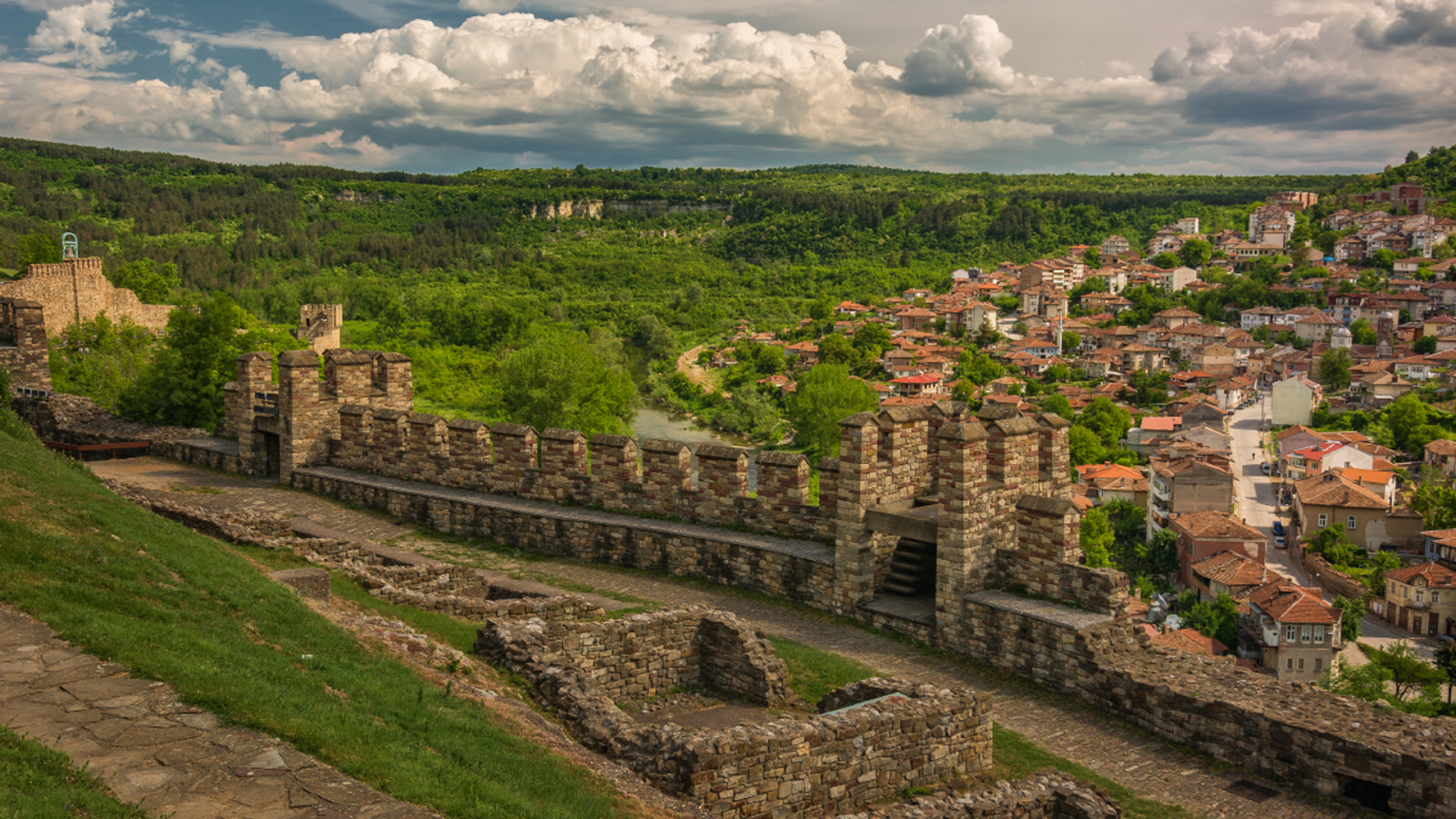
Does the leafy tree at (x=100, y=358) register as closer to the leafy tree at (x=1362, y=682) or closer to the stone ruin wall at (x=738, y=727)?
the stone ruin wall at (x=738, y=727)

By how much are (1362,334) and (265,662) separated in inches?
5357

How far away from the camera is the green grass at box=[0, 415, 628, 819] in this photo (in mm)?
4738

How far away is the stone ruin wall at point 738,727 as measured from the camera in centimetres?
609

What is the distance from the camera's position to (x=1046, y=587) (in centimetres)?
975

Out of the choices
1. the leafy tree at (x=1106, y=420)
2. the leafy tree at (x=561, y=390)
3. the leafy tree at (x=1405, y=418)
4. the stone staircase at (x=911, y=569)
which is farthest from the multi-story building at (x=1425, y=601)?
the stone staircase at (x=911, y=569)

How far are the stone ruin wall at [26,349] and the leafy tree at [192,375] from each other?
2705 mm

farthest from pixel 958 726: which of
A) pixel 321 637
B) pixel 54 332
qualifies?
pixel 54 332

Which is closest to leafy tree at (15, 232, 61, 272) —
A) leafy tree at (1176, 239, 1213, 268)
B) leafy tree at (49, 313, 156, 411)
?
leafy tree at (49, 313, 156, 411)

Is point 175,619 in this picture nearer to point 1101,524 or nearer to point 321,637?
point 321,637

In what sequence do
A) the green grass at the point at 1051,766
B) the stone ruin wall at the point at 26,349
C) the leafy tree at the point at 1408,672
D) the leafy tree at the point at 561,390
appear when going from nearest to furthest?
1. the green grass at the point at 1051,766
2. the stone ruin wall at the point at 26,349
3. the leafy tree at the point at 561,390
4. the leafy tree at the point at 1408,672

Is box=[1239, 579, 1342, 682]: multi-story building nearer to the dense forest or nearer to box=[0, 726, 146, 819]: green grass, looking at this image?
the dense forest

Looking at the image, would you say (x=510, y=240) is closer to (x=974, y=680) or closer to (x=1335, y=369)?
(x=1335, y=369)

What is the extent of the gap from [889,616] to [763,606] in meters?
1.55

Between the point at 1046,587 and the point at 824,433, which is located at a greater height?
the point at 1046,587
